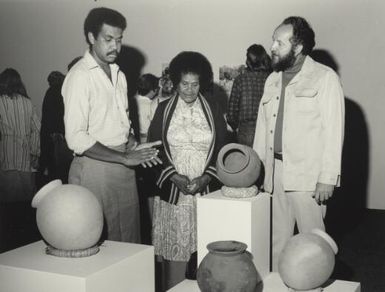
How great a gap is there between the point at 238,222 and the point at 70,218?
938 millimetres

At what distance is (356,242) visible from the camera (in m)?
5.03

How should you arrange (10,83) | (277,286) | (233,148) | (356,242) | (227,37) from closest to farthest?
(277,286) → (233,148) → (356,242) → (10,83) → (227,37)

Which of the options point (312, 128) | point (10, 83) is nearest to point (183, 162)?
point (312, 128)

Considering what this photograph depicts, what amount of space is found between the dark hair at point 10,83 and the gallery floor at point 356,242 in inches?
51.8

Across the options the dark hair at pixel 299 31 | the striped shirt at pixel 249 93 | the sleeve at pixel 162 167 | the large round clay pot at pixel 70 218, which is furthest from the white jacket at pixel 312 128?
the striped shirt at pixel 249 93

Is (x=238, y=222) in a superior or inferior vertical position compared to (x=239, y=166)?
inferior

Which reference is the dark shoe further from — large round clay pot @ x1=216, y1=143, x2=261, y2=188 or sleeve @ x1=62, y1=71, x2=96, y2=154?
sleeve @ x1=62, y1=71, x2=96, y2=154

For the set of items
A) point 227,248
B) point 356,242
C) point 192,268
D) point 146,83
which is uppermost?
point 146,83

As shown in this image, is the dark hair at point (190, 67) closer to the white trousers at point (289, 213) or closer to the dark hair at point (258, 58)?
the white trousers at point (289, 213)

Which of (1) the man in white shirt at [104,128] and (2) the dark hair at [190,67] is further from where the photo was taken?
(2) the dark hair at [190,67]

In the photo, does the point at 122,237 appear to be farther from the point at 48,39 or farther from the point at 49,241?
the point at 48,39

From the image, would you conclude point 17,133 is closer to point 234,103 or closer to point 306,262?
point 234,103

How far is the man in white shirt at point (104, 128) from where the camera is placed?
289 cm

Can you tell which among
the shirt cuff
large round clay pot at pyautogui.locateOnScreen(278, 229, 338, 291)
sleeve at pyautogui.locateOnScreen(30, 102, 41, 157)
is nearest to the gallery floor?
sleeve at pyautogui.locateOnScreen(30, 102, 41, 157)
